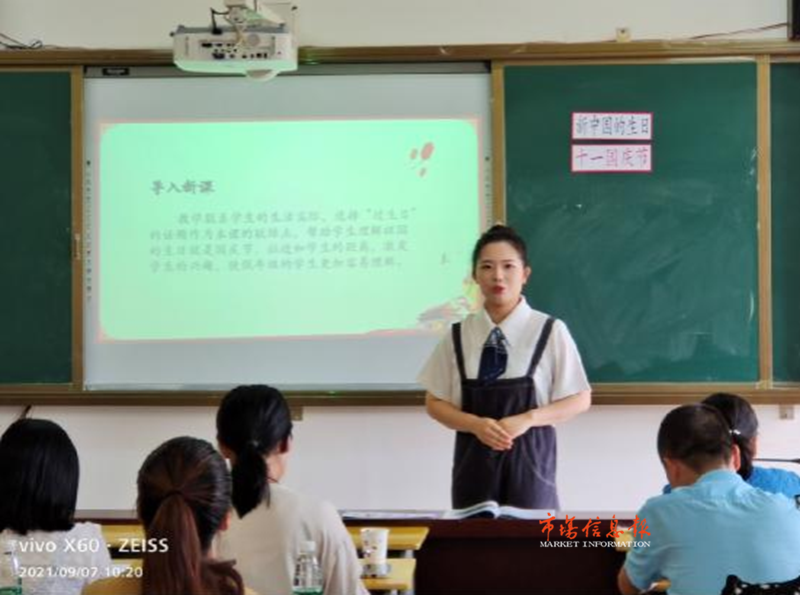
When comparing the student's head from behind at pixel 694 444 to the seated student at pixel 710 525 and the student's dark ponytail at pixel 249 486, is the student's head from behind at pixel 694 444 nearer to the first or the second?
the seated student at pixel 710 525

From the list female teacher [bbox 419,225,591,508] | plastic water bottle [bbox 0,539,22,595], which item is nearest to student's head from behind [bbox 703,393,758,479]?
female teacher [bbox 419,225,591,508]

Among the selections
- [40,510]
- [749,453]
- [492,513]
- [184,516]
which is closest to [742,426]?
[749,453]

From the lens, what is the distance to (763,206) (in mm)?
4484

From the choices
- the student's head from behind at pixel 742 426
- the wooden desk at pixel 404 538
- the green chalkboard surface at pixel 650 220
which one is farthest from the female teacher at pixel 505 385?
the green chalkboard surface at pixel 650 220

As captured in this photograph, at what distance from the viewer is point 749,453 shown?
2.81 metres

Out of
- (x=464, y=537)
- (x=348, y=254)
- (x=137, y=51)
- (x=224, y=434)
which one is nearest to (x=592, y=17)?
(x=348, y=254)

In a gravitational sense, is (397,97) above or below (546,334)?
above

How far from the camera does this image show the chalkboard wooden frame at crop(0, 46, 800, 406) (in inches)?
176

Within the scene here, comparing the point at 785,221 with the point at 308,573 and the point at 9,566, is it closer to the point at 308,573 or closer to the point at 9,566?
the point at 308,573

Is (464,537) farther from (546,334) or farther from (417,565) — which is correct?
(546,334)

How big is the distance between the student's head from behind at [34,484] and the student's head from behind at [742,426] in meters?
1.51

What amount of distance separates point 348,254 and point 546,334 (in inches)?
46.7

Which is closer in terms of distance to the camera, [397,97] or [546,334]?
[546,334]

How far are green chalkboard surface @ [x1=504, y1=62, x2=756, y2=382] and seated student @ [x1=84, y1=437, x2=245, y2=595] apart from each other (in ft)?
8.92
